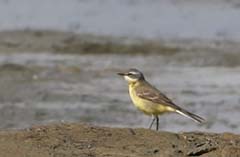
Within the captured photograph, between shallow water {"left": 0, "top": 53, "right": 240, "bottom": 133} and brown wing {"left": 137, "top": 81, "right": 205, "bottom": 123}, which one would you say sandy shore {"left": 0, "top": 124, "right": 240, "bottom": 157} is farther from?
shallow water {"left": 0, "top": 53, "right": 240, "bottom": 133}

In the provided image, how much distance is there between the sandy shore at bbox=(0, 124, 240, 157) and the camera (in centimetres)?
1031

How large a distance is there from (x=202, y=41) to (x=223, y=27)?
136 centimetres

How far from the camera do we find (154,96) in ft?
39.5

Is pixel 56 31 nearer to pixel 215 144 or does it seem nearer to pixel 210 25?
pixel 210 25

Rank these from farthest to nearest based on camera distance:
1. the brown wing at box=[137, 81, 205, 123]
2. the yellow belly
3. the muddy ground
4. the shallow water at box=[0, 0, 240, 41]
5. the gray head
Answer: the shallow water at box=[0, 0, 240, 41] → the gray head → the yellow belly → the brown wing at box=[137, 81, 205, 123] → the muddy ground

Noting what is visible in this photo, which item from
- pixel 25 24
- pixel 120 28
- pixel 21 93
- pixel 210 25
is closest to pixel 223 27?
pixel 210 25

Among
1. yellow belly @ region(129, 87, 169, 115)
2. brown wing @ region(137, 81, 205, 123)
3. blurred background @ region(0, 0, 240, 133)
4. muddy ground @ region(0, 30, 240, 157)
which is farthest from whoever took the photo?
blurred background @ region(0, 0, 240, 133)

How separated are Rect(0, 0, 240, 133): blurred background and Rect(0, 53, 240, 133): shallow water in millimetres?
15

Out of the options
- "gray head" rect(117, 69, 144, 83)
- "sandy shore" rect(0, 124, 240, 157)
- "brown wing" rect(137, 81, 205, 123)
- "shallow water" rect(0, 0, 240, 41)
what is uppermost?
"gray head" rect(117, 69, 144, 83)

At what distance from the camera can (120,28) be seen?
25.4m

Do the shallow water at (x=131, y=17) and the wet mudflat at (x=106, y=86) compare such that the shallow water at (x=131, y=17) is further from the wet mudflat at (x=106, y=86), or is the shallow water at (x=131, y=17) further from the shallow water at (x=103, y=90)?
the shallow water at (x=103, y=90)

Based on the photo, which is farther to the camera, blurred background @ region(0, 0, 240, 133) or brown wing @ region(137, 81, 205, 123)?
blurred background @ region(0, 0, 240, 133)

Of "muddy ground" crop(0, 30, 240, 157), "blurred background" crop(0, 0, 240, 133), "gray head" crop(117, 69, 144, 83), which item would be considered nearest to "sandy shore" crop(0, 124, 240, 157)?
"muddy ground" crop(0, 30, 240, 157)

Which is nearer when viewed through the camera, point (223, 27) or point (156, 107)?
point (156, 107)
